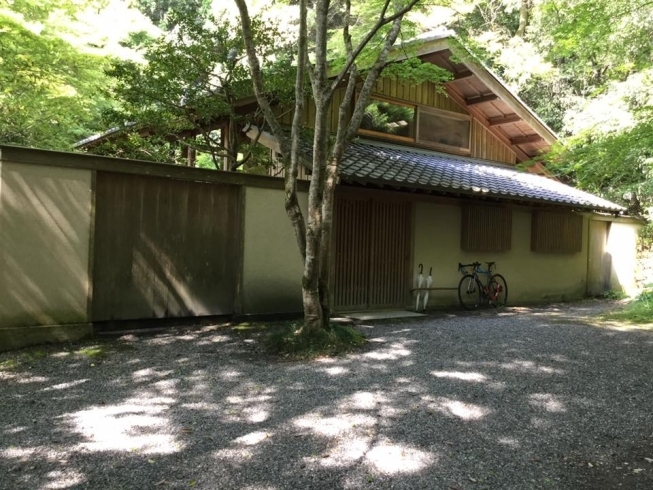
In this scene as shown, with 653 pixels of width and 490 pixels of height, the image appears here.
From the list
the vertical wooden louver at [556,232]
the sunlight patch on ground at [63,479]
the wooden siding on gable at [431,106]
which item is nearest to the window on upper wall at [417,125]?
the wooden siding on gable at [431,106]

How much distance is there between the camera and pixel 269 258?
7.06 metres

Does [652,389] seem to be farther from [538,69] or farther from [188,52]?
[538,69]

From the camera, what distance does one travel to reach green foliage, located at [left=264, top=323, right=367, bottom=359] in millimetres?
5270

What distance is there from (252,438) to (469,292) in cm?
747

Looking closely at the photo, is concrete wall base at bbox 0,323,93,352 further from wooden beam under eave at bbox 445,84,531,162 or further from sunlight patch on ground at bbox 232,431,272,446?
wooden beam under eave at bbox 445,84,531,162

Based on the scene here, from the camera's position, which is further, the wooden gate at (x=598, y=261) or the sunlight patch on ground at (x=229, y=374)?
Answer: the wooden gate at (x=598, y=261)

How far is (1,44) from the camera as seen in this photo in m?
9.05

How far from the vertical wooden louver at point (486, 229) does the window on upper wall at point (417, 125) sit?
2227 millimetres

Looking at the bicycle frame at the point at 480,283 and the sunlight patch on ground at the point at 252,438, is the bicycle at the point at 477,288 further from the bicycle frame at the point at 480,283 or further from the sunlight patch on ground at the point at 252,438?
the sunlight patch on ground at the point at 252,438

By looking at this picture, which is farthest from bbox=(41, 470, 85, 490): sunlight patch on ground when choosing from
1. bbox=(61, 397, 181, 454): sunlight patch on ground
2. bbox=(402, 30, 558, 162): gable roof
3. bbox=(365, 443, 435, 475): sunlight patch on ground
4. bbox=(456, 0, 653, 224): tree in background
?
bbox=(402, 30, 558, 162): gable roof

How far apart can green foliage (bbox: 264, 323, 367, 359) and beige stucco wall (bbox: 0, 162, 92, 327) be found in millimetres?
2179

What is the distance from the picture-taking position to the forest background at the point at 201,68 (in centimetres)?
760

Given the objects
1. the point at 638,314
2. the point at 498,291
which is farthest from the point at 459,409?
the point at 498,291

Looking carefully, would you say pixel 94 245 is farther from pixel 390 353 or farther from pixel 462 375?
pixel 462 375
